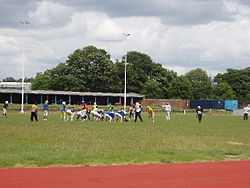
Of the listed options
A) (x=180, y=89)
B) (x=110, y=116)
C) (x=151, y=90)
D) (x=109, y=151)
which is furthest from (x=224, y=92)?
(x=109, y=151)

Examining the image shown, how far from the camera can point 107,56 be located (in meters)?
107

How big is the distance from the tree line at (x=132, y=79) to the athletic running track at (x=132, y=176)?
279 feet

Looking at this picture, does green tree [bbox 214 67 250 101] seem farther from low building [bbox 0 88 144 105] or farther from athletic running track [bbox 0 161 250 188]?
athletic running track [bbox 0 161 250 188]

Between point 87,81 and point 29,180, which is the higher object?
point 87,81

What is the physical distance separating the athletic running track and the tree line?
85174 millimetres

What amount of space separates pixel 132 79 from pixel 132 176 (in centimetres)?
9566

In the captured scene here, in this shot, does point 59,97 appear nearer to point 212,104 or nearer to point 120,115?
point 212,104

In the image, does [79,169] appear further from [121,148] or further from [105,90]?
[105,90]

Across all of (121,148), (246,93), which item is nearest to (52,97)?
(246,93)

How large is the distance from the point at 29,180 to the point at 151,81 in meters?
94.6

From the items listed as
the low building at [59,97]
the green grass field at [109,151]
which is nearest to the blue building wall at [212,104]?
the low building at [59,97]

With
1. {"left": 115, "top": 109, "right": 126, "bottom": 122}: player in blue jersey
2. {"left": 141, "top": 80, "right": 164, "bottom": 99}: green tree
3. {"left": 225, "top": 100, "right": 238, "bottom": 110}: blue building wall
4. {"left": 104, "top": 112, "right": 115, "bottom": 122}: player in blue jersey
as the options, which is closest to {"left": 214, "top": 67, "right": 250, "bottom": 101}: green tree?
{"left": 141, "top": 80, "right": 164, "bottom": 99}: green tree

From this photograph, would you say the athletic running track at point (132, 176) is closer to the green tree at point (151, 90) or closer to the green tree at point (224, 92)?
the green tree at point (151, 90)

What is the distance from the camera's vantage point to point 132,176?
11.0 metres
